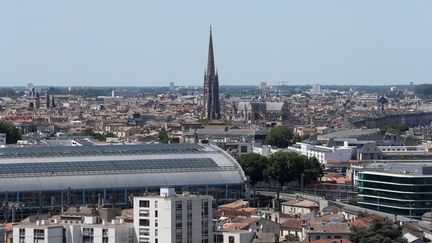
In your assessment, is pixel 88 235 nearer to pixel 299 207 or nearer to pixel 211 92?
pixel 299 207

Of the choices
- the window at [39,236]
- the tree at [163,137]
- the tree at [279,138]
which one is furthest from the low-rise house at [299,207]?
the tree at [279,138]

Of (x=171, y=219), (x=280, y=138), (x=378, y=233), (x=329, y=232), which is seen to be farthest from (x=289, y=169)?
(x=171, y=219)

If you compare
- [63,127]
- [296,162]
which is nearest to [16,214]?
[296,162]

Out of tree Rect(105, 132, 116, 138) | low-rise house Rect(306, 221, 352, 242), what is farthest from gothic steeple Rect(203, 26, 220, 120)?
low-rise house Rect(306, 221, 352, 242)

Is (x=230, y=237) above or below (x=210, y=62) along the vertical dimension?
below

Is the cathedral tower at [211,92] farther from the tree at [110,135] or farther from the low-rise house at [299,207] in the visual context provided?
the low-rise house at [299,207]

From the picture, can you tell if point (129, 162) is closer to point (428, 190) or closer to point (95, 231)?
point (428, 190)
